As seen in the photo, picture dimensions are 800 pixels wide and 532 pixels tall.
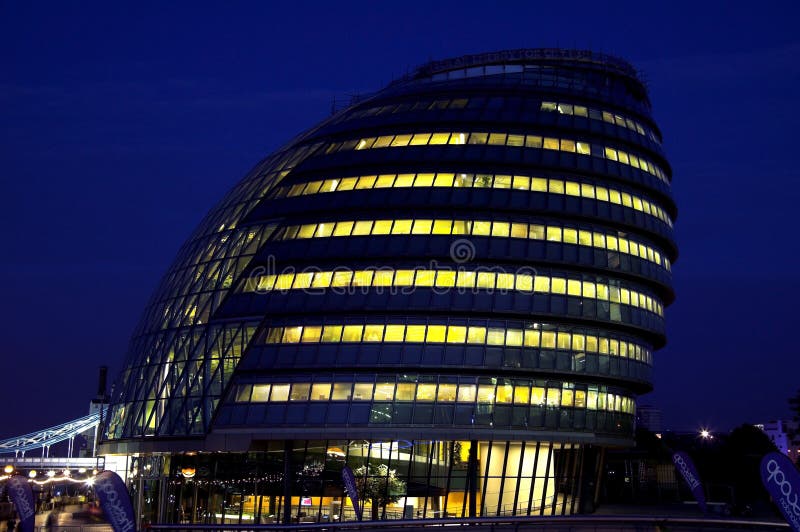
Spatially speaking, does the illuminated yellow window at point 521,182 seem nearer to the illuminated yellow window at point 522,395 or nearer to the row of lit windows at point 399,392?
the row of lit windows at point 399,392

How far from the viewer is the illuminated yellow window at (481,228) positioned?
2869 inches

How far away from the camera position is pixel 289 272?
7406 cm

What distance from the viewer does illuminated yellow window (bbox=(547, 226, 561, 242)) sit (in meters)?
74.0

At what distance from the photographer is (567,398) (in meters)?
72.9

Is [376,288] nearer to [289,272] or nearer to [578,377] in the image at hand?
[289,272]

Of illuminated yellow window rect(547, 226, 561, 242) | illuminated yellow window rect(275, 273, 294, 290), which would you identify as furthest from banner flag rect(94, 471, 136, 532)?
illuminated yellow window rect(547, 226, 561, 242)

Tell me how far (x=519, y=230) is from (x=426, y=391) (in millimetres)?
14015

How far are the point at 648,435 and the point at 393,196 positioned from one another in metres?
73.7

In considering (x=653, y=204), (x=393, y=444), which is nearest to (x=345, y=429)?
(x=393, y=444)

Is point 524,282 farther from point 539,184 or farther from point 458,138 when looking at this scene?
point 458,138

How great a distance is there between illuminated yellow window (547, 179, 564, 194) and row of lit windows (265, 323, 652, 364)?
10835 millimetres

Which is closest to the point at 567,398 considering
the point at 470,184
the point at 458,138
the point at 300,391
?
the point at 470,184

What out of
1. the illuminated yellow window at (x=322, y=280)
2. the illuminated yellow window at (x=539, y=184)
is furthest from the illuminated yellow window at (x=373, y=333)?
the illuminated yellow window at (x=539, y=184)

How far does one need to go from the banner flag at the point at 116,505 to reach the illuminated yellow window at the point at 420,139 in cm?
4720
